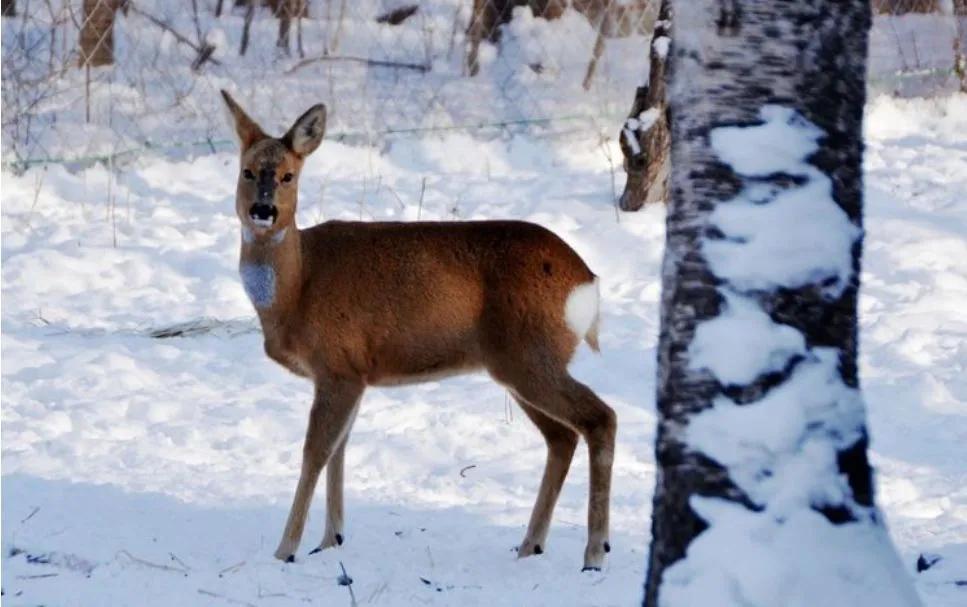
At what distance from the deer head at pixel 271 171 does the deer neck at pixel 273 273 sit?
1.4 inches

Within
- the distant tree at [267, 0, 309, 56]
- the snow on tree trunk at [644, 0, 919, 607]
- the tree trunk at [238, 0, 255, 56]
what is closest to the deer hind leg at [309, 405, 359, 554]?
the snow on tree trunk at [644, 0, 919, 607]

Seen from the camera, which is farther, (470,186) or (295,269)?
(470,186)

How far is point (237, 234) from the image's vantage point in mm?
10211

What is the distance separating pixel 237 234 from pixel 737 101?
665 cm

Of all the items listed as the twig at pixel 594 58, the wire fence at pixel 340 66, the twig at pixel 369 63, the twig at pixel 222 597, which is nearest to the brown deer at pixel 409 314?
the twig at pixel 222 597

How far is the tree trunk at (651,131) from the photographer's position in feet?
32.7

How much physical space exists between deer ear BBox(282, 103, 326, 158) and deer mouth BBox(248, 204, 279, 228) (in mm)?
294

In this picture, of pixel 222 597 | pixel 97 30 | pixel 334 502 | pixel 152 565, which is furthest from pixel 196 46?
pixel 222 597

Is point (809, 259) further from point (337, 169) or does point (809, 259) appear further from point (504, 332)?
point (337, 169)

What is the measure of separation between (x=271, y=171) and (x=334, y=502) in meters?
1.18

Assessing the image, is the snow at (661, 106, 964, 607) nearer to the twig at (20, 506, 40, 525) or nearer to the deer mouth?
the deer mouth

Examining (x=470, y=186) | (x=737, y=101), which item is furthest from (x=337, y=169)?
(x=737, y=101)

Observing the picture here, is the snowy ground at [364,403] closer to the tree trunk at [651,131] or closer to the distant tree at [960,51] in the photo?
the tree trunk at [651,131]

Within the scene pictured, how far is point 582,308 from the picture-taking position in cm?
621
